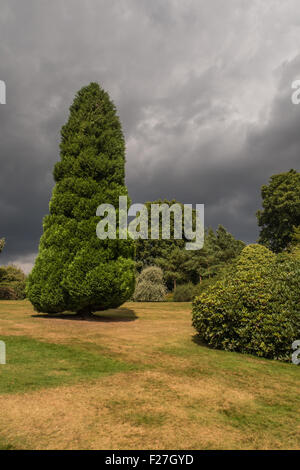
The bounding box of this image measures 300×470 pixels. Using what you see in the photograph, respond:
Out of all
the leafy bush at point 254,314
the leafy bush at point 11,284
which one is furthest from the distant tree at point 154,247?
the leafy bush at point 254,314

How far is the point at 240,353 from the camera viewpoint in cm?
643

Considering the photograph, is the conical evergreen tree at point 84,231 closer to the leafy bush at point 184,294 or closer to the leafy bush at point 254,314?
the leafy bush at point 254,314

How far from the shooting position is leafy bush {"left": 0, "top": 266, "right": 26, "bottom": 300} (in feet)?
78.4

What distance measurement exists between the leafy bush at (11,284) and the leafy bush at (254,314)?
20.9 metres

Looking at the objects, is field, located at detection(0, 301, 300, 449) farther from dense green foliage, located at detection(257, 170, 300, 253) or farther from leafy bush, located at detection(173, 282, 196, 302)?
dense green foliage, located at detection(257, 170, 300, 253)

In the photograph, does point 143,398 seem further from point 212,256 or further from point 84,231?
point 212,256

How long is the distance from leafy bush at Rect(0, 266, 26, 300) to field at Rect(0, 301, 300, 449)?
19383 mm

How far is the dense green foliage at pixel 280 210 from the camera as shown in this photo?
117 ft

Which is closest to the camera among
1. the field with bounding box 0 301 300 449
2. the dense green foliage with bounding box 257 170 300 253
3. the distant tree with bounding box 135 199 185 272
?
the field with bounding box 0 301 300 449

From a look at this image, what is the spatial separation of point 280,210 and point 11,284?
32554 millimetres

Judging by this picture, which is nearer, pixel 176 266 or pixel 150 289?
pixel 150 289

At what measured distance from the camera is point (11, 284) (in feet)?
79.4

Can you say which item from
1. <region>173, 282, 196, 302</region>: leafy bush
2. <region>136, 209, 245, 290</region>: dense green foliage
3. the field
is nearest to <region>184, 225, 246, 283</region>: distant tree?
<region>136, 209, 245, 290</region>: dense green foliage

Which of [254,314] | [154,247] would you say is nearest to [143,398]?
[254,314]
